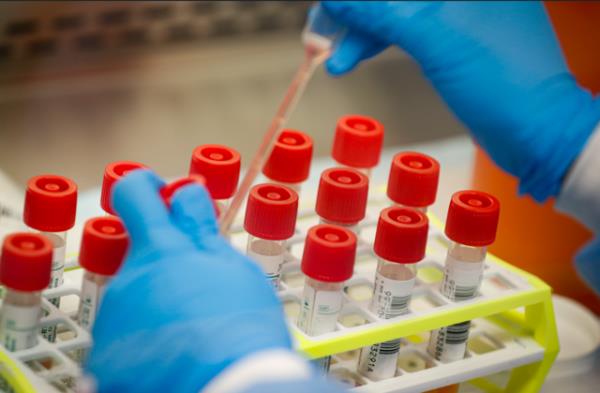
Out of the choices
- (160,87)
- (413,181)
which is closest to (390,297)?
(413,181)

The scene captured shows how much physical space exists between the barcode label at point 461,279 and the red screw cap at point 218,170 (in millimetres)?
211

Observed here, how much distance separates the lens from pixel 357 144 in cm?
102

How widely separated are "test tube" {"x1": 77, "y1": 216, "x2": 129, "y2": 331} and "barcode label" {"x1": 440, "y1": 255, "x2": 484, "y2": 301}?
31cm

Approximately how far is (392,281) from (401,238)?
0.04 metres

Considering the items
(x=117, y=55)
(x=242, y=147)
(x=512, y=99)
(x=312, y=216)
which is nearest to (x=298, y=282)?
(x=312, y=216)

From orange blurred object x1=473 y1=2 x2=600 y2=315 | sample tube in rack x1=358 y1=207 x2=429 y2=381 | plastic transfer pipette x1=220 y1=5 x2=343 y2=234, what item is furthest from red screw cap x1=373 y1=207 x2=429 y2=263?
orange blurred object x1=473 y1=2 x2=600 y2=315

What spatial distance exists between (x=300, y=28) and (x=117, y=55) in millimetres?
326

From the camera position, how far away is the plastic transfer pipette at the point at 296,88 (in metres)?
0.83

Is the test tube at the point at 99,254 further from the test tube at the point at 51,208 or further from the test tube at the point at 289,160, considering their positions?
the test tube at the point at 289,160

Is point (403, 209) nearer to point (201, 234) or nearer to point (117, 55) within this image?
point (201, 234)

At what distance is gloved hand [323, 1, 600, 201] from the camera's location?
990 millimetres

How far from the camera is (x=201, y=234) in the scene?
0.70 m

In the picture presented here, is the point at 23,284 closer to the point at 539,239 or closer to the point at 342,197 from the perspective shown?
the point at 342,197

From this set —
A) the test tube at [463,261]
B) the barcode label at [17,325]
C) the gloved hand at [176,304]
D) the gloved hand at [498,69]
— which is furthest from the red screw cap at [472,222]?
the barcode label at [17,325]
